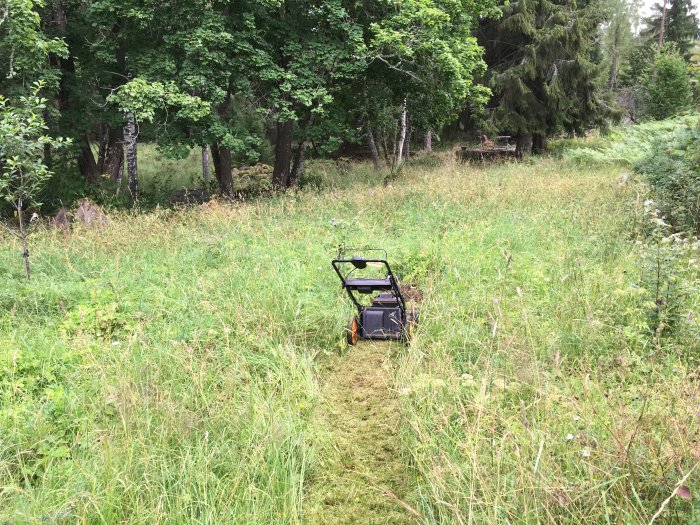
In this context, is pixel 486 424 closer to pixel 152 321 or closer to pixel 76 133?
pixel 152 321

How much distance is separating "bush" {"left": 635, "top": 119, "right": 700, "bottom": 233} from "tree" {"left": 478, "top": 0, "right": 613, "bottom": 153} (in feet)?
34.1

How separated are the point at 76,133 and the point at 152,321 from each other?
1067 cm

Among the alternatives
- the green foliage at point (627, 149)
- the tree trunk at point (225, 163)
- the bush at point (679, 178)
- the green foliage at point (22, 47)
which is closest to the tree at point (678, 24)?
the green foliage at point (627, 149)

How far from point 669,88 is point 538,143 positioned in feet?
24.6

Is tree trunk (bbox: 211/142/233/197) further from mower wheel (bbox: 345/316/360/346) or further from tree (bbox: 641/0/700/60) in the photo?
tree (bbox: 641/0/700/60)

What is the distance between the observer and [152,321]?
4.84m

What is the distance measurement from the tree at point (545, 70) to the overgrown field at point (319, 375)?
42.4 feet

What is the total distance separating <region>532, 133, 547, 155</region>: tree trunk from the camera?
2038 centimetres

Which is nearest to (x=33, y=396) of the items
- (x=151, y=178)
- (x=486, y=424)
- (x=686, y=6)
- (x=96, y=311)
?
(x=96, y=311)

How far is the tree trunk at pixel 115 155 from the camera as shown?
1496 centimetres

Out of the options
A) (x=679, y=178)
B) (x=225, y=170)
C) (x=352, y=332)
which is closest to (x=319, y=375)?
(x=352, y=332)

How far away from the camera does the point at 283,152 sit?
1395 centimetres

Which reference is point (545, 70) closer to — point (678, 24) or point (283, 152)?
point (283, 152)

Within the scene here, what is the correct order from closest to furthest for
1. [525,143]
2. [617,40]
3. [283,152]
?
[283,152], [525,143], [617,40]
